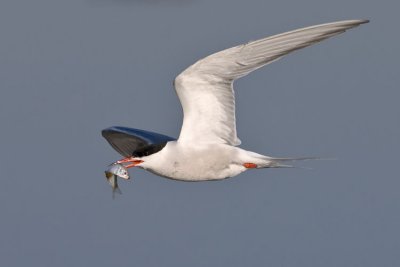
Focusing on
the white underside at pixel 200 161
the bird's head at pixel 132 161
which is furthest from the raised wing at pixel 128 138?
the white underside at pixel 200 161

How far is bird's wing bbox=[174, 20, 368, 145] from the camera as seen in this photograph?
10727 millimetres

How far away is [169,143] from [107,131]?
2.64 metres

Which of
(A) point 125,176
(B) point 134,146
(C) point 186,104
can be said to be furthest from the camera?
(B) point 134,146

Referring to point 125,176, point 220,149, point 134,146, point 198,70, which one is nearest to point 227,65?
point 198,70

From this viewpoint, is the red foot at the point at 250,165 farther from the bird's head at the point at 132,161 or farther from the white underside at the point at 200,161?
the bird's head at the point at 132,161

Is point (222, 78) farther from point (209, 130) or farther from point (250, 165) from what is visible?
point (250, 165)

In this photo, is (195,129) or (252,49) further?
(195,129)

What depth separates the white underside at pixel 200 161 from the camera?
11727 millimetres

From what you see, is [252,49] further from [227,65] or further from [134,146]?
[134,146]

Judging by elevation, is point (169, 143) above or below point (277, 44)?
below

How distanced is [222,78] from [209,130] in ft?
2.18

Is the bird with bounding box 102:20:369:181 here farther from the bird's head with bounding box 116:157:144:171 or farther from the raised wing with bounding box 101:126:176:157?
the raised wing with bounding box 101:126:176:157

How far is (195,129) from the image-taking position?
11820mm

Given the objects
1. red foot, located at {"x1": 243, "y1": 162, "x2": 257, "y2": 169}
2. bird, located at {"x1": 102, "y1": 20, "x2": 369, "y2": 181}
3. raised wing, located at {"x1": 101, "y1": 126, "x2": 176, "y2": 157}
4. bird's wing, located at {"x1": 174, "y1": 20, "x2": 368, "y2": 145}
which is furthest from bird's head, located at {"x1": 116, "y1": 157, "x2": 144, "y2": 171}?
raised wing, located at {"x1": 101, "y1": 126, "x2": 176, "y2": 157}
